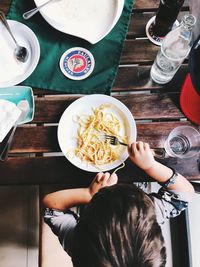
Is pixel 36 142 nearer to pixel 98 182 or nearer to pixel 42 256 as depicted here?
pixel 98 182

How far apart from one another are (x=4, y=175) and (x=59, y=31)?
49 centimetres

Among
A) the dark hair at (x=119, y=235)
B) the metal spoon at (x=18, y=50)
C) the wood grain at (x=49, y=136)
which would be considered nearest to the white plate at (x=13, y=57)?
the metal spoon at (x=18, y=50)

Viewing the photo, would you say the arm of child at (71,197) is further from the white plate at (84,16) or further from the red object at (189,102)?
the white plate at (84,16)

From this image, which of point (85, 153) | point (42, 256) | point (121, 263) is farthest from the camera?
point (42, 256)

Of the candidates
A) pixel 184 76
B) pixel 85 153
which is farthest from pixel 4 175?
pixel 184 76

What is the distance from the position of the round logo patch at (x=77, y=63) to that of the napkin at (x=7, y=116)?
0.20 meters

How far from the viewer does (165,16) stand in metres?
1.02

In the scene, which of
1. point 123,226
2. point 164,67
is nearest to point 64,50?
point 164,67

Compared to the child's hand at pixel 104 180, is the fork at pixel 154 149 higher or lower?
higher

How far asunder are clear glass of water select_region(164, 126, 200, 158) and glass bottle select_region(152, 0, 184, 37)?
317 millimetres

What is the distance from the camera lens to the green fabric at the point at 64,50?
1.03m

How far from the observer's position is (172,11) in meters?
1.00

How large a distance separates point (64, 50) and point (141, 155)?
1.37ft

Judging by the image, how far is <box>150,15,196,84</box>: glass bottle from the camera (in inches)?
38.0
